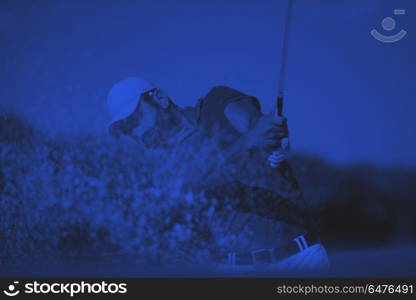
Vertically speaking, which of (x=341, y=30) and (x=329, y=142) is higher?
(x=341, y=30)

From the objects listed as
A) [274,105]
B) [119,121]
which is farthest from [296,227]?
[119,121]

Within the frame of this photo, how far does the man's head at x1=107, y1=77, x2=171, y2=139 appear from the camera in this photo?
249 centimetres

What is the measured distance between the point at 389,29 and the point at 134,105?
1.44 meters

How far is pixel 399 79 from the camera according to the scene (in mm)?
2523

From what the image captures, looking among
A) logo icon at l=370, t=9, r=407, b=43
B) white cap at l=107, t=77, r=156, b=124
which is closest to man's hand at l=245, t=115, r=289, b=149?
white cap at l=107, t=77, r=156, b=124

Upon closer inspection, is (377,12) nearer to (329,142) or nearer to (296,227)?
(329,142)

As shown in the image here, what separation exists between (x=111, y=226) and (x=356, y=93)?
1504mm

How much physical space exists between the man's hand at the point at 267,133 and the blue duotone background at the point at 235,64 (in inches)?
2.5

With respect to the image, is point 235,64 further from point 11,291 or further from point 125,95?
point 11,291

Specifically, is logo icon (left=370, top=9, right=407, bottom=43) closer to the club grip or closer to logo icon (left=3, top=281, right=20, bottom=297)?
the club grip

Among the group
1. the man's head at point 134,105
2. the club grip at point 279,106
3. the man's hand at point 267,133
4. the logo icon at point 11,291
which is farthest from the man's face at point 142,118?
the logo icon at point 11,291

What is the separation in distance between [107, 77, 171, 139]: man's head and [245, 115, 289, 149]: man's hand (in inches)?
19.0

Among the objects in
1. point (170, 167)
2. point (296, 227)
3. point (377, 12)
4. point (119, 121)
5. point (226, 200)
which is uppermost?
point (377, 12)

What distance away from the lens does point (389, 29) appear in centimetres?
253
